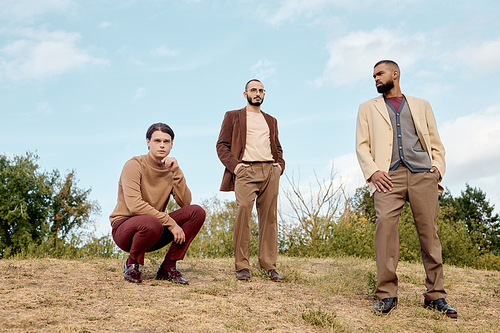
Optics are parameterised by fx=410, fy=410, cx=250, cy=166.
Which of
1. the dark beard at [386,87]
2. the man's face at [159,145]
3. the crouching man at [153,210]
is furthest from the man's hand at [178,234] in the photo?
the dark beard at [386,87]

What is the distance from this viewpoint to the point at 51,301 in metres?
3.56

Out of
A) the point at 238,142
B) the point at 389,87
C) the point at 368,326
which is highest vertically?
the point at 389,87

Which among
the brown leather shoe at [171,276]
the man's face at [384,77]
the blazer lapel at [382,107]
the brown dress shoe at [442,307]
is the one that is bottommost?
the brown dress shoe at [442,307]

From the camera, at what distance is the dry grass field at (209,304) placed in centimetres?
309

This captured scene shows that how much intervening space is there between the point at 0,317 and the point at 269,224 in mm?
3065

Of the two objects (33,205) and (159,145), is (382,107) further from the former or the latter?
(33,205)

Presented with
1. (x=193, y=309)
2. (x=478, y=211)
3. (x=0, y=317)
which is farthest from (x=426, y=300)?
(x=478, y=211)

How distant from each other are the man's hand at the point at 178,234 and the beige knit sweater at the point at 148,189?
0.04 meters

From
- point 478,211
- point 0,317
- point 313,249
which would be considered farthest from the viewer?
point 478,211

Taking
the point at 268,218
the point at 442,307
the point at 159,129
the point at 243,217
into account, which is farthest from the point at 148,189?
the point at 442,307

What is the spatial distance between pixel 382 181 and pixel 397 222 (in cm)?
43

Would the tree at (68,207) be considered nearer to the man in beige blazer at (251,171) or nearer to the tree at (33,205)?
the tree at (33,205)

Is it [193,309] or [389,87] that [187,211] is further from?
[389,87]

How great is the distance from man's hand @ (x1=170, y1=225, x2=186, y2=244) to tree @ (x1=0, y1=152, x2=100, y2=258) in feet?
65.4
